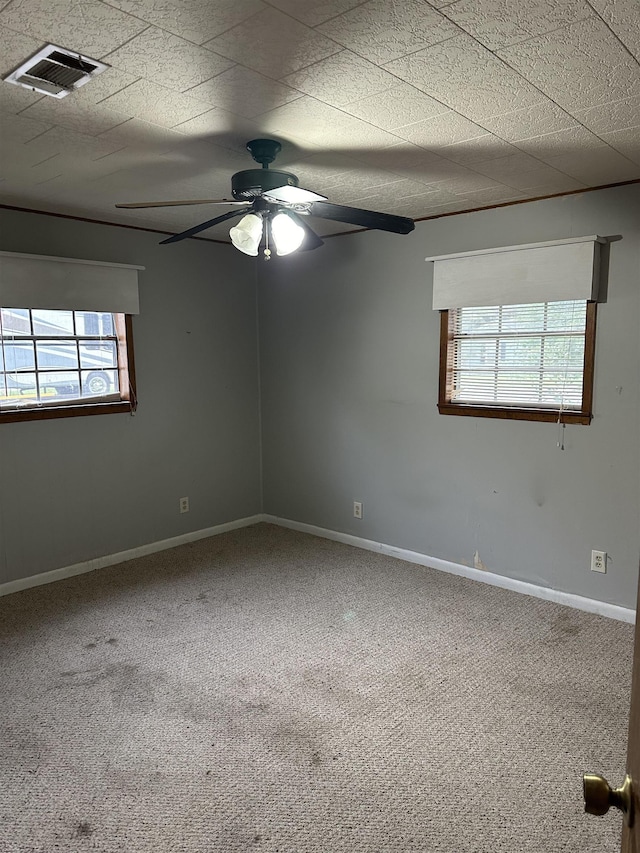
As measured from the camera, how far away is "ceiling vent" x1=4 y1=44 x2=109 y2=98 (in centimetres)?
177

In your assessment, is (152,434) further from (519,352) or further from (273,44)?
(273,44)

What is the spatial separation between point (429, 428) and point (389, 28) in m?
2.75

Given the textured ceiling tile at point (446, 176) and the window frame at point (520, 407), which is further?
the window frame at point (520, 407)

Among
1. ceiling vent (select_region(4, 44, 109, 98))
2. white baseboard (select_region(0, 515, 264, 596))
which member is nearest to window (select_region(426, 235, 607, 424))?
white baseboard (select_region(0, 515, 264, 596))

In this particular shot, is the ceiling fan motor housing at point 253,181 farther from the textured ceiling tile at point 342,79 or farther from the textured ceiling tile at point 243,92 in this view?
the textured ceiling tile at point 342,79

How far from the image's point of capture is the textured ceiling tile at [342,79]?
1.82 metres

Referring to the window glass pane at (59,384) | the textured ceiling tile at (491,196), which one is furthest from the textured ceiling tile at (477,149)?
the window glass pane at (59,384)

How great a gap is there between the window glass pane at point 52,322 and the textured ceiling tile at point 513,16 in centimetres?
307

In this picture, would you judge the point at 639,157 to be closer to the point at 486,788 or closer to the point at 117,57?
the point at 117,57

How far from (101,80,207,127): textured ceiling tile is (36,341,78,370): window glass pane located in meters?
2.06

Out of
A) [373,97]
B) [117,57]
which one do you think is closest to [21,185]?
[117,57]

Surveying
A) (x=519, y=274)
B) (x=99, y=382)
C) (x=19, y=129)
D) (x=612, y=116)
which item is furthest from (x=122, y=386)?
(x=612, y=116)

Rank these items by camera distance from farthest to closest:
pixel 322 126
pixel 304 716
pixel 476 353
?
pixel 476 353
pixel 304 716
pixel 322 126

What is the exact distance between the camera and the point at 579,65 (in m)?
1.83
